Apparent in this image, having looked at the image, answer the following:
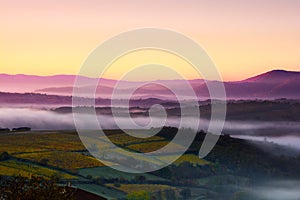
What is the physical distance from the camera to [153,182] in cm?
12538

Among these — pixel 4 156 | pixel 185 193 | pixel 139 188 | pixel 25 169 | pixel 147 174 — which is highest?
pixel 4 156

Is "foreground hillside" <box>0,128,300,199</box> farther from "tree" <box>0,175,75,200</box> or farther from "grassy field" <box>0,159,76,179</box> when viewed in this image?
"tree" <box>0,175,75,200</box>

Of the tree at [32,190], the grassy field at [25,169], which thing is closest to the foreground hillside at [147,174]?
the grassy field at [25,169]

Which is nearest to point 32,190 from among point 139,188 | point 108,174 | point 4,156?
point 4,156

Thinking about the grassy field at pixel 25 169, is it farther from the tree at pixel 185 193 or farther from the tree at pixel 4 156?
the tree at pixel 185 193

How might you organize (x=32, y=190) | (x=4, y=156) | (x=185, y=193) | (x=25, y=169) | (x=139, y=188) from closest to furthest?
(x=32, y=190) < (x=25, y=169) < (x=4, y=156) < (x=139, y=188) < (x=185, y=193)

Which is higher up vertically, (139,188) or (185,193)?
(139,188)

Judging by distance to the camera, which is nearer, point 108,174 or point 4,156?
point 4,156

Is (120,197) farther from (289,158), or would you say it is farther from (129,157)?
(289,158)

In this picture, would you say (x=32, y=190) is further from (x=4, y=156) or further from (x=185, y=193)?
(x=185, y=193)

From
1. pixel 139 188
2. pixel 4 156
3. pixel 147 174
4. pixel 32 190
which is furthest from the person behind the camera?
pixel 147 174

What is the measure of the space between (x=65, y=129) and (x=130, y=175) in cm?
3637

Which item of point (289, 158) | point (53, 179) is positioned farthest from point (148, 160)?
point (53, 179)

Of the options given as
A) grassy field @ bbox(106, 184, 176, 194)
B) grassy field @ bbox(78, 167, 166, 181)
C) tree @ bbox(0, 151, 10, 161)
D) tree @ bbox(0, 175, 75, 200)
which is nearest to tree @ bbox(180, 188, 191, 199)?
grassy field @ bbox(106, 184, 176, 194)
